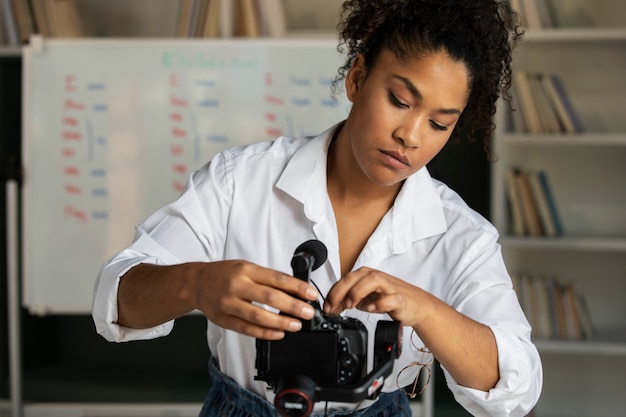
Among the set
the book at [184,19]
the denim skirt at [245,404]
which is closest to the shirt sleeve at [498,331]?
the denim skirt at [245,404]

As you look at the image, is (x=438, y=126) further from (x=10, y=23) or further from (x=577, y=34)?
(x=10, y=23)

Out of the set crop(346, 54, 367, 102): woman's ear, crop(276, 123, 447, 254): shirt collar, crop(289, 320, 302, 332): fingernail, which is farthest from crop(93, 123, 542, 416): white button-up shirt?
crop(289, 320, 302, 332): fingernail

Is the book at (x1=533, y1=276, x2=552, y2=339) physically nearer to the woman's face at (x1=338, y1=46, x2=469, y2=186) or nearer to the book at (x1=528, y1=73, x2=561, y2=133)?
the book at (x1=528, y1=73, x2=561, y2=133)

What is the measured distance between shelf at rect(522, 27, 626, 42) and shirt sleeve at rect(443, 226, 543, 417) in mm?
1917

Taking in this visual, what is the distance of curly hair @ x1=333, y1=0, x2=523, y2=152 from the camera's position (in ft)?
3.84

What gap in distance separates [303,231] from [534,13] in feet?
6.86

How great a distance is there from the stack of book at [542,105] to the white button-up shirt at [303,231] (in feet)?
5.81

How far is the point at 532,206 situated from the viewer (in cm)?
310

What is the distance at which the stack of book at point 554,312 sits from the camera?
3.10 m

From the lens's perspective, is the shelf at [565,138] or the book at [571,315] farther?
the book at [571,315]

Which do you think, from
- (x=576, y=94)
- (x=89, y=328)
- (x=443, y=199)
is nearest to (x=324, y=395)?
(x=443, y=199)

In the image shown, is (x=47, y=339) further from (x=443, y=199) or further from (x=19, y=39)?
(x=443, y=199)

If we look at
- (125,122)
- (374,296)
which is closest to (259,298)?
(374,296)

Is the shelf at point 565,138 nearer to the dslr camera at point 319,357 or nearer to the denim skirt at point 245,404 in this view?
the denim skirt at point 245,404
